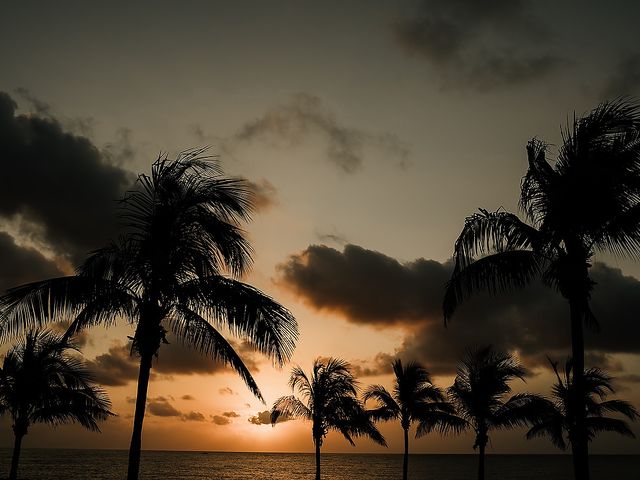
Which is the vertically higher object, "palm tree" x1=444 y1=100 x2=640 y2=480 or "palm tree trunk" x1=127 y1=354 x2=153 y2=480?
"palm tree" x1=444 y1=100 x2=640 y2=480

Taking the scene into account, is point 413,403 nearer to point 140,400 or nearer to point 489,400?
point 489,400

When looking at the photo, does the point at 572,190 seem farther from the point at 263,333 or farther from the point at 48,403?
the point at 48,403

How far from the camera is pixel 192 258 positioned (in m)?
12.3

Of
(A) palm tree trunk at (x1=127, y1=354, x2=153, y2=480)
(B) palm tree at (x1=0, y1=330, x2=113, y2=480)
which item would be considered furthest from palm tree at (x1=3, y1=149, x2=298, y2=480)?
(B) palm tree at (x1=0, y1=330, x2=113, y2=480)

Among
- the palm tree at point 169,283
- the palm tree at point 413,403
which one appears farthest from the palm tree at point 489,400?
the palm tree at point 169,283

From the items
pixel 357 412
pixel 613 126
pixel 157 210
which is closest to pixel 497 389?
pixel 357 412

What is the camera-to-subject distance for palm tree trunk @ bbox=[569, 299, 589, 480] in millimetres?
11492

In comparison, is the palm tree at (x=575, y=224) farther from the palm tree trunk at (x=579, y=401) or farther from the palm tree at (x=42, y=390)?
the palm tree at (x=42, y=390)

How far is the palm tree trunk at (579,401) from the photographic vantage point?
37.7 ft

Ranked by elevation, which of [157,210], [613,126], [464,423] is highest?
[613,126]

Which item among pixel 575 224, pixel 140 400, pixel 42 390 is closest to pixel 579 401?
pixel 575 224

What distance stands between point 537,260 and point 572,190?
6.03 ft

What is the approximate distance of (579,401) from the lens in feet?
38.2

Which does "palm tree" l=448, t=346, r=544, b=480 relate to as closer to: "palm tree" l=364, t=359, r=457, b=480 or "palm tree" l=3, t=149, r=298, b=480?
"palm tree" l=364, t=359, r=457, b=480
